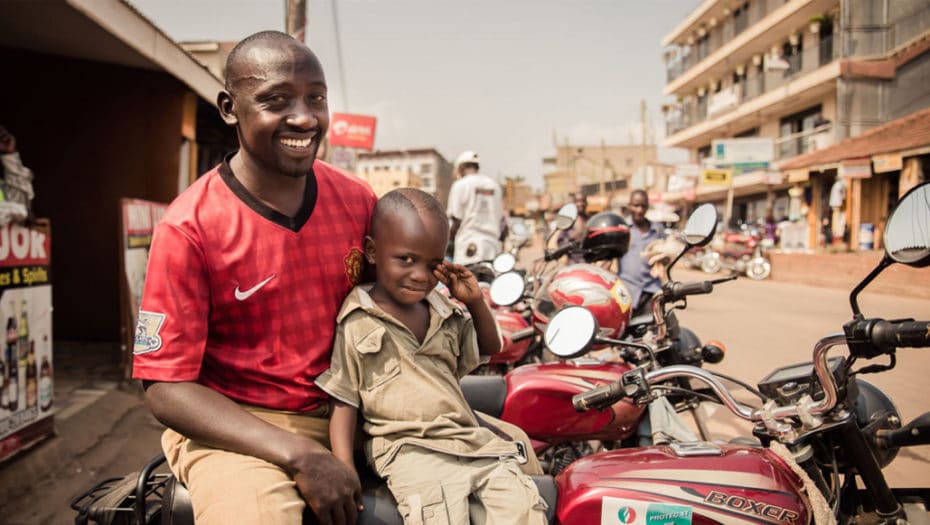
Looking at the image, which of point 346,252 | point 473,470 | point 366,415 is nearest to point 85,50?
point 346,252

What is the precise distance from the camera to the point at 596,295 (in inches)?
105

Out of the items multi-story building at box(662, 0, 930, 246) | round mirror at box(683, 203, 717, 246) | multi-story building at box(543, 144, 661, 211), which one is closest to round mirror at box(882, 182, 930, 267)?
round mirror at box(683, 203, 717, 246)

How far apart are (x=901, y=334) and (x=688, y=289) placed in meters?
1.01

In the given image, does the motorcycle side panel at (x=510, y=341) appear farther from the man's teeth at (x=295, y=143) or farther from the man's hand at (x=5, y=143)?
the man's hand at (x=5, y=143)

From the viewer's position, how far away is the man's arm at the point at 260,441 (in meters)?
1.28

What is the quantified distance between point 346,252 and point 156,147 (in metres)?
5.06

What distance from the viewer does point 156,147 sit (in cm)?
575

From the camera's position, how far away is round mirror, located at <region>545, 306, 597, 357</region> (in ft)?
6.13

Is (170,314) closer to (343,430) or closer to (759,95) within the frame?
(343,430)

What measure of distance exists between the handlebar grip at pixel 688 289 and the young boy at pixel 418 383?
951mm

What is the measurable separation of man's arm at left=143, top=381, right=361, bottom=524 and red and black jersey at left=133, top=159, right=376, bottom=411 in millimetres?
58

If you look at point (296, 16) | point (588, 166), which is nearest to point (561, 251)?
point (296, 16)

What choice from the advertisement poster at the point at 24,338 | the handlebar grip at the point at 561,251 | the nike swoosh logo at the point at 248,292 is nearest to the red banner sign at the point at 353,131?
the advertisement poster at the point at 24,338

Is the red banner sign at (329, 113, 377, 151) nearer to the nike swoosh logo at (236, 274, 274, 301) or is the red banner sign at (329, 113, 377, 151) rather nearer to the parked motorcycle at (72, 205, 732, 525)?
the parked motorcycle at (72, 205, 732, 525)
